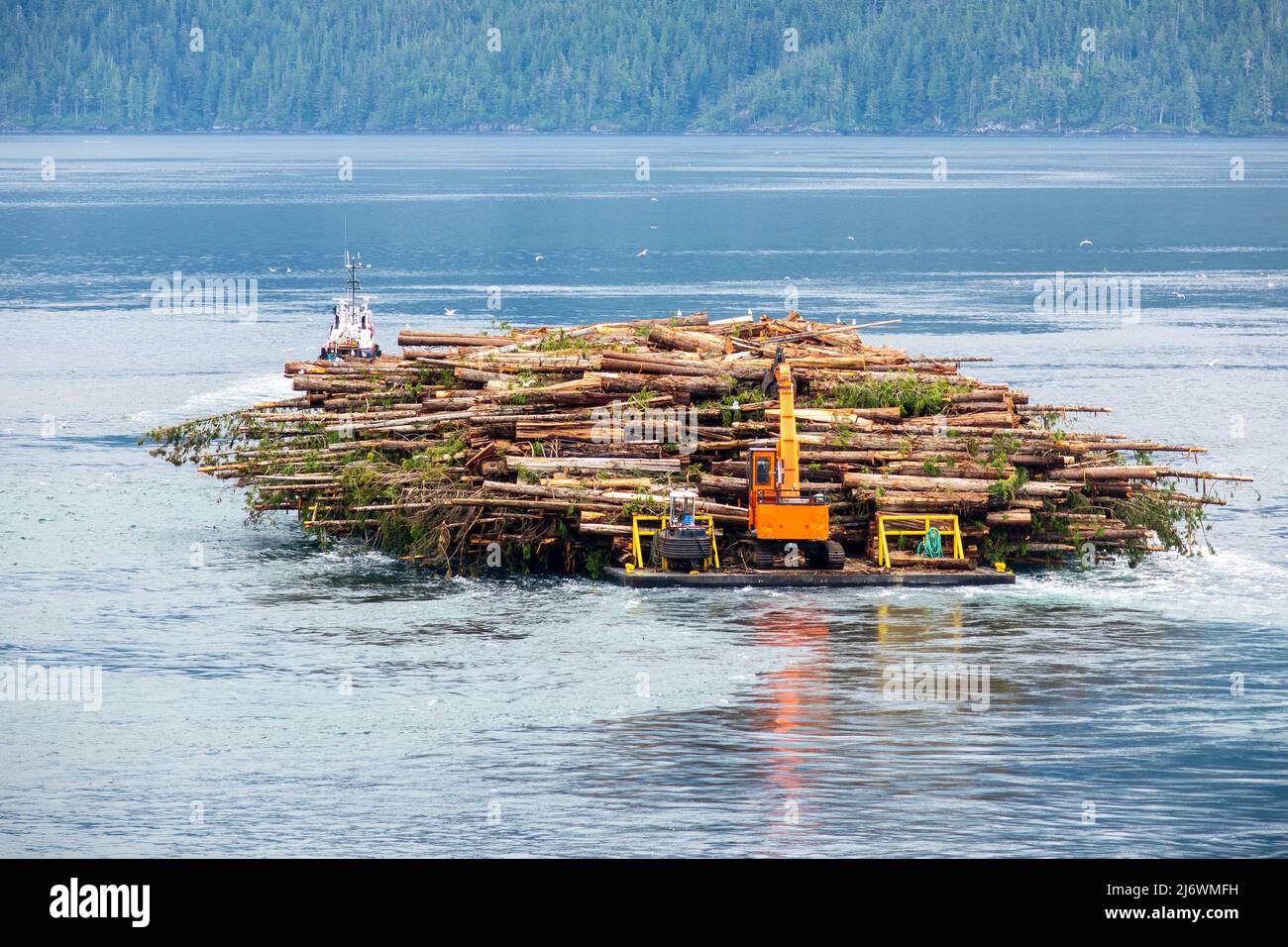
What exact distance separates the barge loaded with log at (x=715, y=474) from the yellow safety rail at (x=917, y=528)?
0.08 m

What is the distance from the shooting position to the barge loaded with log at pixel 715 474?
1957 inches

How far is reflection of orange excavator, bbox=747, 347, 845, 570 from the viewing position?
159 ft

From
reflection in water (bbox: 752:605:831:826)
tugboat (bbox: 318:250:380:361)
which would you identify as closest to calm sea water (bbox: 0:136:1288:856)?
reflection in water (bbox: 752:605:831:826)


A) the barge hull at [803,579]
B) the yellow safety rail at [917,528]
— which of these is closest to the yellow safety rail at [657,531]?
the barge hull at [803,579]

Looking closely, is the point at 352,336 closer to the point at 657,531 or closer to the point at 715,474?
the point at 715,474

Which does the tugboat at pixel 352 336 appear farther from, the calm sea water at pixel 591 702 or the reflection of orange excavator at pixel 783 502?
the reflection of orange excavator at pixel 783 502

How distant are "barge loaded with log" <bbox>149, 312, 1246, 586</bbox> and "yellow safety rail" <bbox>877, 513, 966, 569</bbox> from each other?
0.26ft

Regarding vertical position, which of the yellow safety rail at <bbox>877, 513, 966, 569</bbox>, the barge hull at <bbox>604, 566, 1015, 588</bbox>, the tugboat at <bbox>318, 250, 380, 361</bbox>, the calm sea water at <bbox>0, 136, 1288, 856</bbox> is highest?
the tugboat at <bbox>318, 250, 380, 361</bbox>

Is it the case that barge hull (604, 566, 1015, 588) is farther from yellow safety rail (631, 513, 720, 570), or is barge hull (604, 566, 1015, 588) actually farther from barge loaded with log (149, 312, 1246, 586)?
yellow safety rail (631, 513, 720, 570)

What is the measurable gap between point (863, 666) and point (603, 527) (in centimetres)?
961
